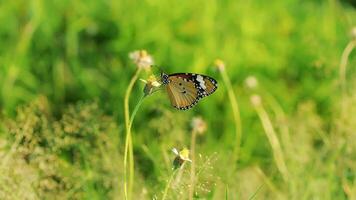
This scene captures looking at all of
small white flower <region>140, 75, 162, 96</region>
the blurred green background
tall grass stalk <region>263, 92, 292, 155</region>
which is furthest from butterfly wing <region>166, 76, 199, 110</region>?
the blurred green background

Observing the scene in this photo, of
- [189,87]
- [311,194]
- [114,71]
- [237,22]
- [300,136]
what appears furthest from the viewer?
[237,22]

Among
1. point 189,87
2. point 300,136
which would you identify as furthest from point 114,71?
point 189,87

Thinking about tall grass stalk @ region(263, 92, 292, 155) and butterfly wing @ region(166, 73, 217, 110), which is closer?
butterfly wing @ region(166, 73, 217, 110)

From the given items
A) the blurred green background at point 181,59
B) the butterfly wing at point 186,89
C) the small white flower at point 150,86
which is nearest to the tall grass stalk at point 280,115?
the blurred green background at point 181,59

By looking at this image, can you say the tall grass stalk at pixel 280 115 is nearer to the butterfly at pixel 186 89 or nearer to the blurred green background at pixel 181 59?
the blurred green background at pixel 181 59

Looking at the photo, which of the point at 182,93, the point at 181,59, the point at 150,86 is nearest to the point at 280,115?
the point at 181,59

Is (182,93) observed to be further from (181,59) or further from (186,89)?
(181,59)

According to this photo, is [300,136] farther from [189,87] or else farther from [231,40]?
[189,87]

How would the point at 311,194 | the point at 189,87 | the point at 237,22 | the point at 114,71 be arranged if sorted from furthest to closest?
the point at 237,22 → the point at 114,71 → the point at 311,194 → the point at 189,87

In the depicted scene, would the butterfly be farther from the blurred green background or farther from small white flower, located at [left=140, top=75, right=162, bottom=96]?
the blurred green background
